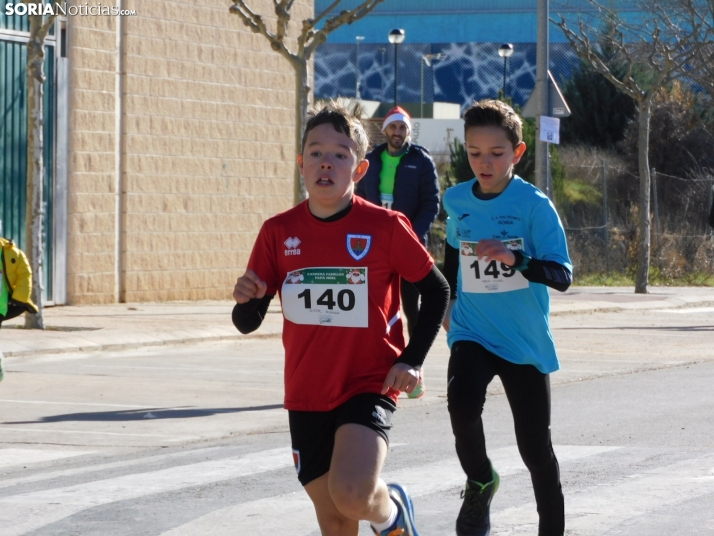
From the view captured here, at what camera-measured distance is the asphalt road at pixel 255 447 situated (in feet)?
20.5

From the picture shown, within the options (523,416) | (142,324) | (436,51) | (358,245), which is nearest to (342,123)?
(358,245)

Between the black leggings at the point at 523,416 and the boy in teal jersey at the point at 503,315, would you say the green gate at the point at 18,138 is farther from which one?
the black leggings at the point at 523,416

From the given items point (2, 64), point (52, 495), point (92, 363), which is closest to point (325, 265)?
Answer: point (52, 495)

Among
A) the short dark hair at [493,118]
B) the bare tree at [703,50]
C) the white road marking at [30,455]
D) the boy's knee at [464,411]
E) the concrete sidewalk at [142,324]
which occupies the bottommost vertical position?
the white road marking at [30,455]

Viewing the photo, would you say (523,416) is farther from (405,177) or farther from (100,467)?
(405,177)

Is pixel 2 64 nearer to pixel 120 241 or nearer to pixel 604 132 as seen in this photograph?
pixel 120 241

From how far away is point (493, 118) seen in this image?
555 cm

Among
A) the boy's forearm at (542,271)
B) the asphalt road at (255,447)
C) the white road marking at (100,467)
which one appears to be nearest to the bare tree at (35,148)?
the asphalt road at (255,447)

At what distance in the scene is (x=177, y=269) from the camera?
2005cm

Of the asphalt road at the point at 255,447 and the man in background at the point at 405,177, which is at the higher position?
the man in background at the point at 405,177

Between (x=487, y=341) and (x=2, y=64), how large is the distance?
13415 millimetres

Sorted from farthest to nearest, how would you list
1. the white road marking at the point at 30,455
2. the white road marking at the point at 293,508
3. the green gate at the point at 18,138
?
the green gate at the point at 18,138, the white road marking at the point at 30,455, the white road marking at the point at 293,508

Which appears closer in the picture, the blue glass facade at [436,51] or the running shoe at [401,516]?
the running shoe at [401,516]

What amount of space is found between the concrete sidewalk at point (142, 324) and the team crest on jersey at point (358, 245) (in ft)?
29.4
